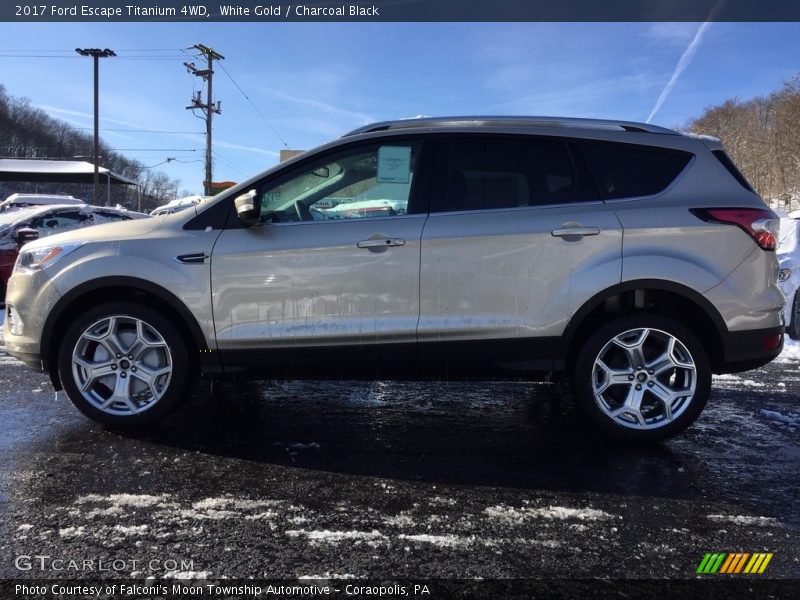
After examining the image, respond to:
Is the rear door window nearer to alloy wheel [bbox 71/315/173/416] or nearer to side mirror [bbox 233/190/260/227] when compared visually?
side mirror [bbox 233/190/260/227]

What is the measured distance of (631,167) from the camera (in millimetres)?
Result: 3598

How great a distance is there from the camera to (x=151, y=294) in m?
3.66

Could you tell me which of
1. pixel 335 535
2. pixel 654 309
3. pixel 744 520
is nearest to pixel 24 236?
pixel 335 535

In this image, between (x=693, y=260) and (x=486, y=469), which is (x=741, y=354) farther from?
(x=486, y=469)

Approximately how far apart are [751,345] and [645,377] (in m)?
0.66

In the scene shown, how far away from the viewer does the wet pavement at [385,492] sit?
2.28 metres

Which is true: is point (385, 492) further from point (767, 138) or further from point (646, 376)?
point (767, 138)

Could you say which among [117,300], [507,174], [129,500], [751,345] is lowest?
[129,500]

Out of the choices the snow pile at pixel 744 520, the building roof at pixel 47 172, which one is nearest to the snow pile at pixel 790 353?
the snow pile at pixel 744 520

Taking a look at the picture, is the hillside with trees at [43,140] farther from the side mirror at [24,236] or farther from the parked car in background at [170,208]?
the side mirror at [24,236]

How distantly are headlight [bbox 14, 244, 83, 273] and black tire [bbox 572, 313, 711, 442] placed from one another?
3.33 metres

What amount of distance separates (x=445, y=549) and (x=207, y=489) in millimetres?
1290

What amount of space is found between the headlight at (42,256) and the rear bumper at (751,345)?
162 inches

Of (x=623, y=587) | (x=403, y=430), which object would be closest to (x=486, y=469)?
(x=403, y=430)
